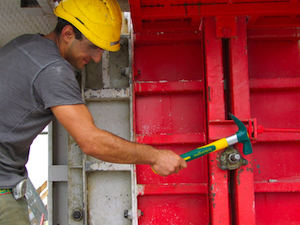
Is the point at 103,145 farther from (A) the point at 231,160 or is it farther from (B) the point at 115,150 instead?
(A) the point at 231,160

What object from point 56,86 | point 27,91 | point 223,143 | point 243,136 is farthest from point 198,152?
point 27,91

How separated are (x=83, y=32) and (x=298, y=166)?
1896 millimetres

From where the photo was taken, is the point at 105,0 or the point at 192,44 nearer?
the point at 105,0

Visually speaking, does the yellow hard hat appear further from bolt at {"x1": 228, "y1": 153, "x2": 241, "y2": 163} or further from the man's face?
bolt at {"x1": 228, "y1": 153, "x2": 241, "y2": 163}

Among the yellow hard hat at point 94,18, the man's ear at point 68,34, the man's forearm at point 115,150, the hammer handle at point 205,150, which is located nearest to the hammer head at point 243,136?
the hammer handle at point 205,150

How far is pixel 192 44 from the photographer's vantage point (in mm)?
2145

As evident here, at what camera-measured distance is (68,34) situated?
4.85 ft

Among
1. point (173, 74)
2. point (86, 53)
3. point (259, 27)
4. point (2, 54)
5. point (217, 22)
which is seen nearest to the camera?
point (2, 54)

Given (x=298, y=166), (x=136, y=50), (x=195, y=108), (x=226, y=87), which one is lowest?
(x=298, y=166)

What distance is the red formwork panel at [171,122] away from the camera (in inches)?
80.6

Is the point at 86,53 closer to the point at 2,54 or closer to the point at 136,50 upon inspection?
the point at 2,54

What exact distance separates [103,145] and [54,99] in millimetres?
324

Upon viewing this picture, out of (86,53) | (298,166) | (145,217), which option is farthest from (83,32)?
(298,166)

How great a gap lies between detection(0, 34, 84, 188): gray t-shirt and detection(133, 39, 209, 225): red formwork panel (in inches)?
34.8
